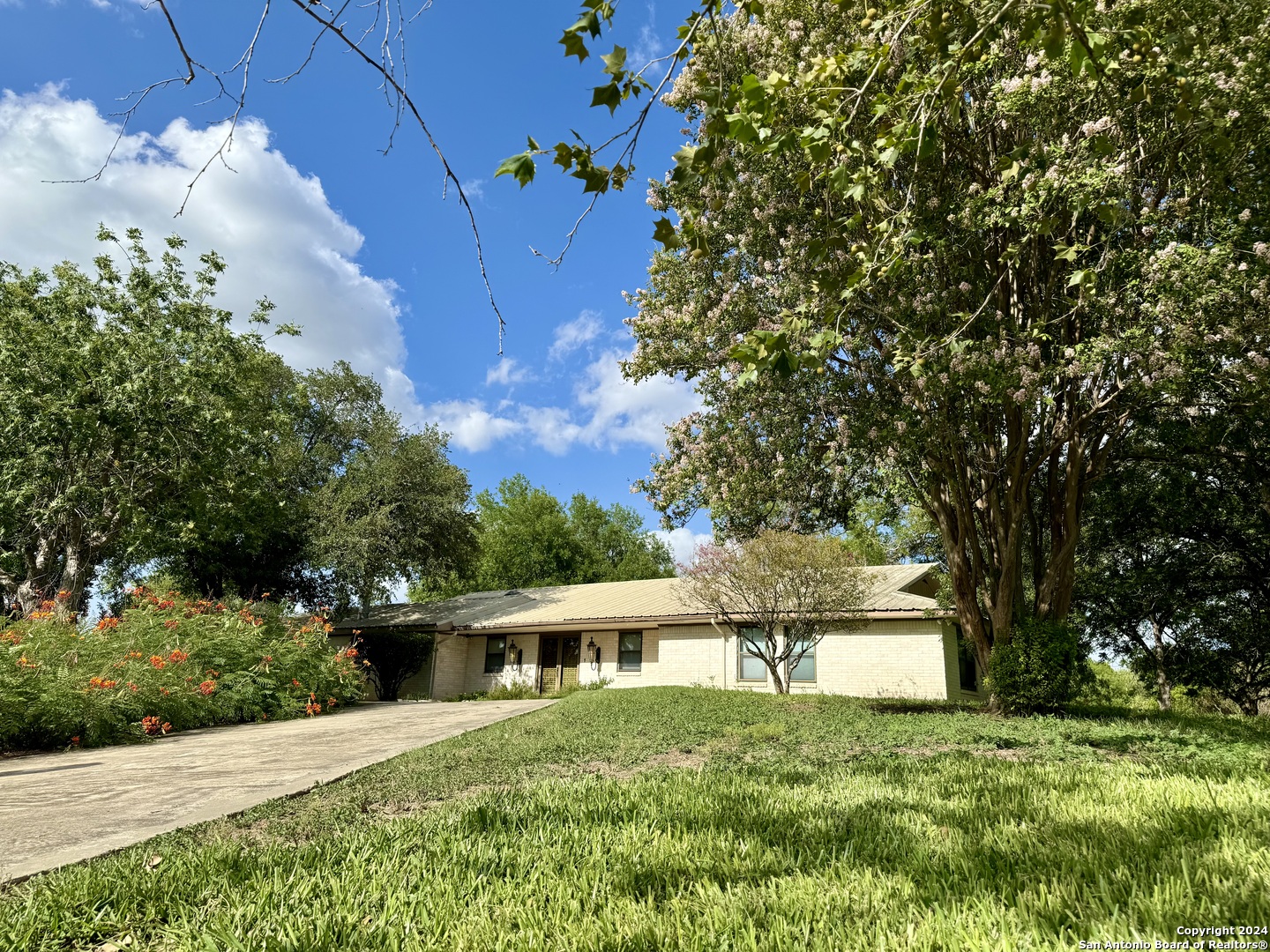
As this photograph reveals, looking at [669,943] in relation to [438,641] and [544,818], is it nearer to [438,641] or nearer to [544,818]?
[544,818]

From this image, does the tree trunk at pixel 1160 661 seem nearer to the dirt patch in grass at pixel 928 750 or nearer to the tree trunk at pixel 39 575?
the dirt patch in grass at pixel 928 750

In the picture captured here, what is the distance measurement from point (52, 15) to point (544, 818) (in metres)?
4.60

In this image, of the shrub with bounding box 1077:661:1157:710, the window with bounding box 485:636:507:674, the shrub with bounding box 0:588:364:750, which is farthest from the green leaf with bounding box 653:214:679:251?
the window with bounding box 485:636:507:674

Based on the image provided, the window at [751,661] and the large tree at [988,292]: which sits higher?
the large tree at [988,292]

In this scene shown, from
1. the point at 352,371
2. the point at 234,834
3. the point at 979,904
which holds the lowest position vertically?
the point at 234,834

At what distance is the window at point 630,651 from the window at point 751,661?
4111 mm

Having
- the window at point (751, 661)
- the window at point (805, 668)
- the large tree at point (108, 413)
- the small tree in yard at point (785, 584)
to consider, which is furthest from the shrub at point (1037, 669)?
the large tree at point (108, 413)

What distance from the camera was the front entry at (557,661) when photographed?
85.0ft

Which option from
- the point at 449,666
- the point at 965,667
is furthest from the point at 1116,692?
the point at 449,666

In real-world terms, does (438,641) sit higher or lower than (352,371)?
lower

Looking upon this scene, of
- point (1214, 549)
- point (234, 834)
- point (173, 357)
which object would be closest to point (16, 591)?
point (173, 357)

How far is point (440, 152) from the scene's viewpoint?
8.29 ft

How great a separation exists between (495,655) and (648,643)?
7.37 m

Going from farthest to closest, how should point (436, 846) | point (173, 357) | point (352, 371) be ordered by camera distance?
point (352, 371), point (173, 357), point (436, 846)
